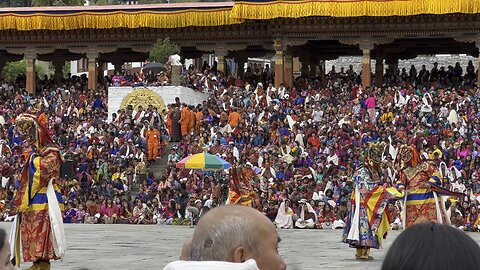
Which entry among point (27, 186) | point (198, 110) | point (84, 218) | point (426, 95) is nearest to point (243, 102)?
point (198, 110)

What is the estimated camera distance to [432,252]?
2.66 meters

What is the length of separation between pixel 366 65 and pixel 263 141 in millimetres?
7760

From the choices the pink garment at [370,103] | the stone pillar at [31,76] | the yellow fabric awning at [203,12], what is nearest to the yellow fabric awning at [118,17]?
the yellow fabric awning at [203,12]

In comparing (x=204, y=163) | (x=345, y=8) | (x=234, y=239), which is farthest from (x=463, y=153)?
(x=234, y=239)

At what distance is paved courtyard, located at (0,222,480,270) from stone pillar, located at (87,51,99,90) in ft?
49.0

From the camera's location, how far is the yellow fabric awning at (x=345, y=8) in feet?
109

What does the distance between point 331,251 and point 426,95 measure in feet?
46.0

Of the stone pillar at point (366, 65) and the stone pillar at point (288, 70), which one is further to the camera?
the stone pillar at point (288, 70)

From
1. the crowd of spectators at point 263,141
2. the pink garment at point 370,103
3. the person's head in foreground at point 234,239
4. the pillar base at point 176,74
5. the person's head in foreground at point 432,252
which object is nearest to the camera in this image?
the person's head in foreground at point 432,252

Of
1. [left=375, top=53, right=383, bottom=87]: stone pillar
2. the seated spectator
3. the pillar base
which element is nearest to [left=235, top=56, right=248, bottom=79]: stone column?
[left=375, top=53, right=383, bottom=87]: stone pillar

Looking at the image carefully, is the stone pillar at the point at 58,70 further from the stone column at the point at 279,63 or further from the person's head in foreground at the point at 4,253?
the person's head in foreground at the point at 4,253

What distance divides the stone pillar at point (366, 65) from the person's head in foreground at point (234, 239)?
3072 centimetres

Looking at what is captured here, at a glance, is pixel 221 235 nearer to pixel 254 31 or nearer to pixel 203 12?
pixel 203 12

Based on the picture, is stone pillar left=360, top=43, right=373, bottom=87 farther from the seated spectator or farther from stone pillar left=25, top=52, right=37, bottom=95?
the seated spectator
